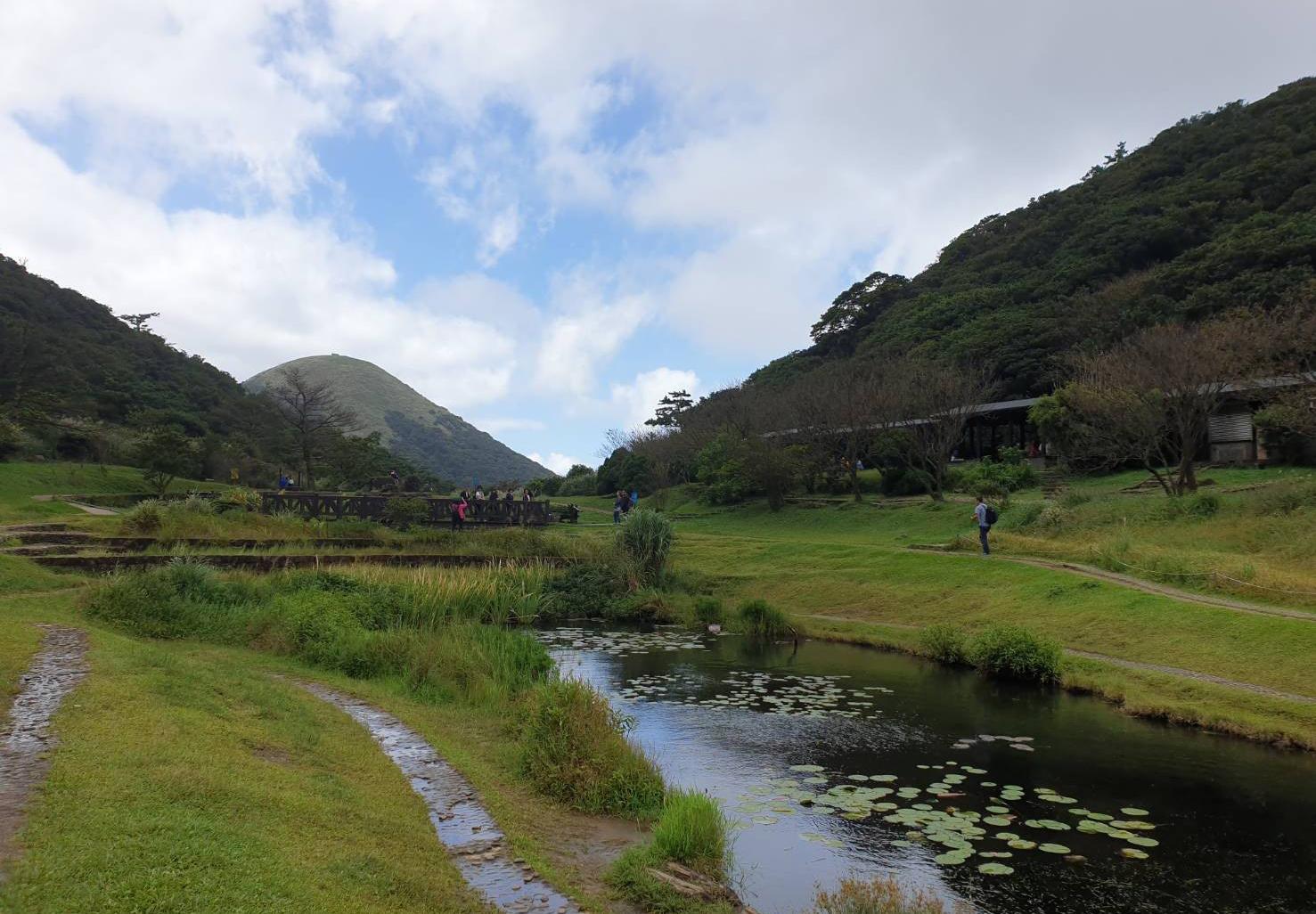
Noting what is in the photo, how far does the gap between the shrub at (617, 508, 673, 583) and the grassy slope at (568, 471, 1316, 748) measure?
1.61 metres

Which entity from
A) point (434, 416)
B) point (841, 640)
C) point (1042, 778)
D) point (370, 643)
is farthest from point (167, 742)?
point (434, 416)

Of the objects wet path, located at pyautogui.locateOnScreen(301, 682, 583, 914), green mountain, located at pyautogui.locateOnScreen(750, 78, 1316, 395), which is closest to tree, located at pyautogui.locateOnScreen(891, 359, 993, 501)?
green mountain, located at pyautogui.locateOnScreen(750, 78, 1316, 395)

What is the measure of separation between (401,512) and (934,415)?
2644 centimetres

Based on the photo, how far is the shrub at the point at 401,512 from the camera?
99.0 ft

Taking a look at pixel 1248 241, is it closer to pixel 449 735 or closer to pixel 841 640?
pixel 841 640

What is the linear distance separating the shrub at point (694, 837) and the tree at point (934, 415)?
32.9 metres

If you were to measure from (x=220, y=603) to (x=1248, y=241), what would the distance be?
57619mm

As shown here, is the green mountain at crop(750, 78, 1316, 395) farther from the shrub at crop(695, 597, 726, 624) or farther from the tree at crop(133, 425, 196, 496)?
the tree at crop(133, 425, 196, 496)

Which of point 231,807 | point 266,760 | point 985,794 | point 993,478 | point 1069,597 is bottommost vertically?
point 985,794

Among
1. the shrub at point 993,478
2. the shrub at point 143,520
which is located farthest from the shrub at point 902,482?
the shrub at point 143,520

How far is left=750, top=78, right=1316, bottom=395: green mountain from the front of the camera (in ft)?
160

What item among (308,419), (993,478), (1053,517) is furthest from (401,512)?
(308,419)

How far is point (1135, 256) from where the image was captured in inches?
2491

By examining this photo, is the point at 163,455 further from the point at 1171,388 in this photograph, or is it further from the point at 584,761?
the point at 1171,388
